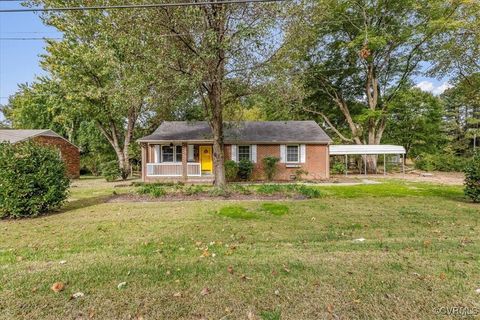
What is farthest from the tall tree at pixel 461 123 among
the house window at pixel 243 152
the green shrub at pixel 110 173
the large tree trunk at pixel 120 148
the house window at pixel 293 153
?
the green shrub at pixel 110 173

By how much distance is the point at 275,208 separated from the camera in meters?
7.70

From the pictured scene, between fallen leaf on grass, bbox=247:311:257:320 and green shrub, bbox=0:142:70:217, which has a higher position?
green shrub, bbox=0:142:70:217

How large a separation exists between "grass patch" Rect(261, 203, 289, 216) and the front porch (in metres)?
9.02

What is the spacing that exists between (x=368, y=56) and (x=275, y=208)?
17503 millimetres

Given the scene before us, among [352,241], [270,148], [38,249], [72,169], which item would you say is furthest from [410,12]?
[72,169]

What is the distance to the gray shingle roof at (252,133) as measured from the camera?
695 inches

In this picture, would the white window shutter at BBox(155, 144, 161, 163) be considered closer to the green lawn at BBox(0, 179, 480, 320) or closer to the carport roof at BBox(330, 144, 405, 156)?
the green lawn at BBox(0, 179, 480, 320)

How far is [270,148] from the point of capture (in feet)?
58.4

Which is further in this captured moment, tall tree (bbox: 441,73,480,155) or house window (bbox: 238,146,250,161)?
tall tree (bbox: 441,73,480,155)

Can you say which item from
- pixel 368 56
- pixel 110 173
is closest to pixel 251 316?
pixel 110 173

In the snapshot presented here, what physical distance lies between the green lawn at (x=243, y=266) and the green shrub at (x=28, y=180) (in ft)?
1.92

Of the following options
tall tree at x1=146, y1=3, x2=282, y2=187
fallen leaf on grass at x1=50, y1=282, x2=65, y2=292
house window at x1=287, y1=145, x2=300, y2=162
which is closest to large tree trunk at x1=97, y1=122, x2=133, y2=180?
house window at x1=287, y1=145, x2=300, y2=162

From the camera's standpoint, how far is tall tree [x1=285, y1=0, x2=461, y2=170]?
837 inches

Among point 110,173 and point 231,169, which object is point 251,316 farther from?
point 110,173
